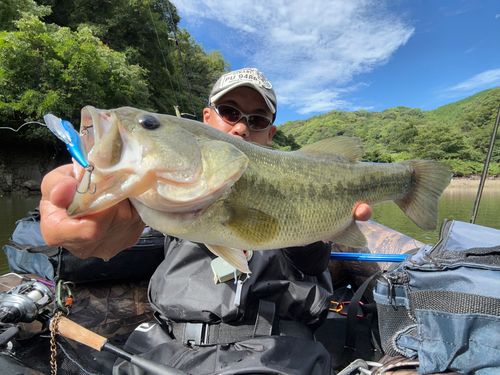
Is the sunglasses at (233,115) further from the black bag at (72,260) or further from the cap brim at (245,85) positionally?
the black bag at (72,260)

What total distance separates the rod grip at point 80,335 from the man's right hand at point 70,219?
85 centimetres

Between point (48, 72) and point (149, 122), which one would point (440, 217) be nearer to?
point (149, 122)

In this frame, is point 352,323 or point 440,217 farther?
point 440,217

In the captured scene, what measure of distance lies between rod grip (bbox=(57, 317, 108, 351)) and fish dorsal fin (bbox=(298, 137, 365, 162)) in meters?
1.84

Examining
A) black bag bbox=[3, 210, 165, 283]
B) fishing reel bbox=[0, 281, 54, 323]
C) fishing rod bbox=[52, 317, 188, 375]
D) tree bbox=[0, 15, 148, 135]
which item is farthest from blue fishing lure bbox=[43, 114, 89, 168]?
tree bbox=[0, 15, 148, 135]

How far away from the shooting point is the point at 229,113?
303 cm

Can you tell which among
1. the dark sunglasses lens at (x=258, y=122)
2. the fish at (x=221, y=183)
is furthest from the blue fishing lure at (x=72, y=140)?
the dark sunglasses lens at (x=258, y=122)

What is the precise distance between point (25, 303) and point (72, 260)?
2.37 ft

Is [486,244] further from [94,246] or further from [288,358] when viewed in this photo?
[94,246]

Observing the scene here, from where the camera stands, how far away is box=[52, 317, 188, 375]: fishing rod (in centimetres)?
141

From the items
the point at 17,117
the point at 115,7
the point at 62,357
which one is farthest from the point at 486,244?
the point at 115,7

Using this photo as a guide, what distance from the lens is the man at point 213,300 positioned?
1190 mm

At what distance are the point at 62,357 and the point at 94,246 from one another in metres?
1.16

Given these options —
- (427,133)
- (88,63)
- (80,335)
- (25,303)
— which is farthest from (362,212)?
(427,133)
